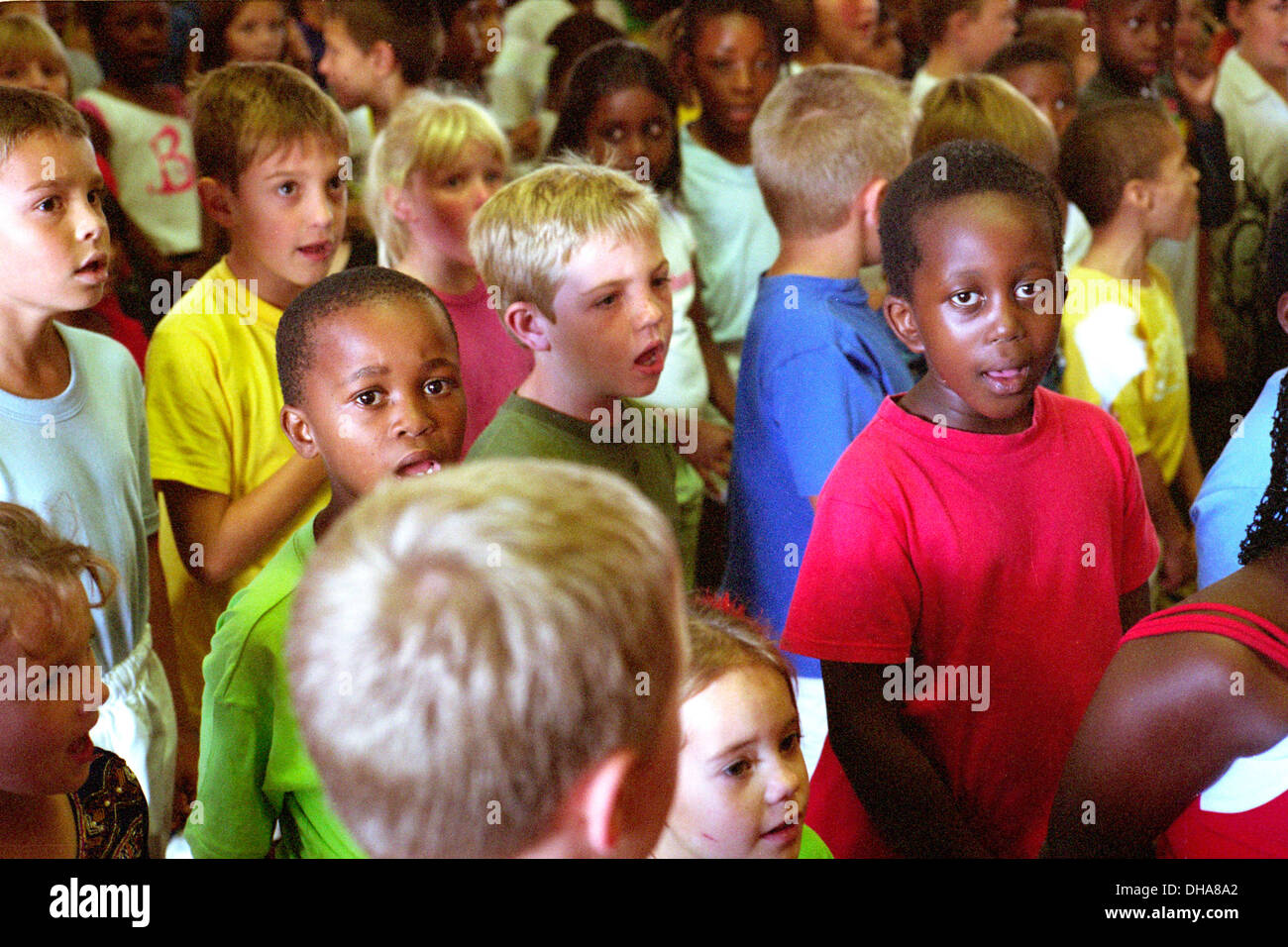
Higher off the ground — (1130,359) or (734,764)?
(1130,359)

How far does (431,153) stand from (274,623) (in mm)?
1292

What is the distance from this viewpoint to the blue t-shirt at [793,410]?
191cm

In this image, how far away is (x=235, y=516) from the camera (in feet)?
6.28

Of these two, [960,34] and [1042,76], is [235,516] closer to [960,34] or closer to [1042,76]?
[1042,76]

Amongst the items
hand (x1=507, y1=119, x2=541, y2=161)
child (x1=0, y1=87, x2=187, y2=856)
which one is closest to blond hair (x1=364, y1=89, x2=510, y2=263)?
child (x1=0, y1=87, x2=187, y2=856)

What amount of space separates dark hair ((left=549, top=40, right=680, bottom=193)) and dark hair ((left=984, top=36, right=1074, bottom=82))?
94 centimetres

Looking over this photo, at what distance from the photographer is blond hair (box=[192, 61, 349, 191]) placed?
2.13 m

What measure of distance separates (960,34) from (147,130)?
2275 mm

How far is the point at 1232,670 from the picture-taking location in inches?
41.8

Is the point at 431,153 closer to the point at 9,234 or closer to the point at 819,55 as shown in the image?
the point at 9,234

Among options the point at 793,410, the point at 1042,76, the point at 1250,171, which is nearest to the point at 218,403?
the point at 793,410

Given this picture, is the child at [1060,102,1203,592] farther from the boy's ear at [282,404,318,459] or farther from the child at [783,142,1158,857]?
the boy's ear at [282,404,318,459]
